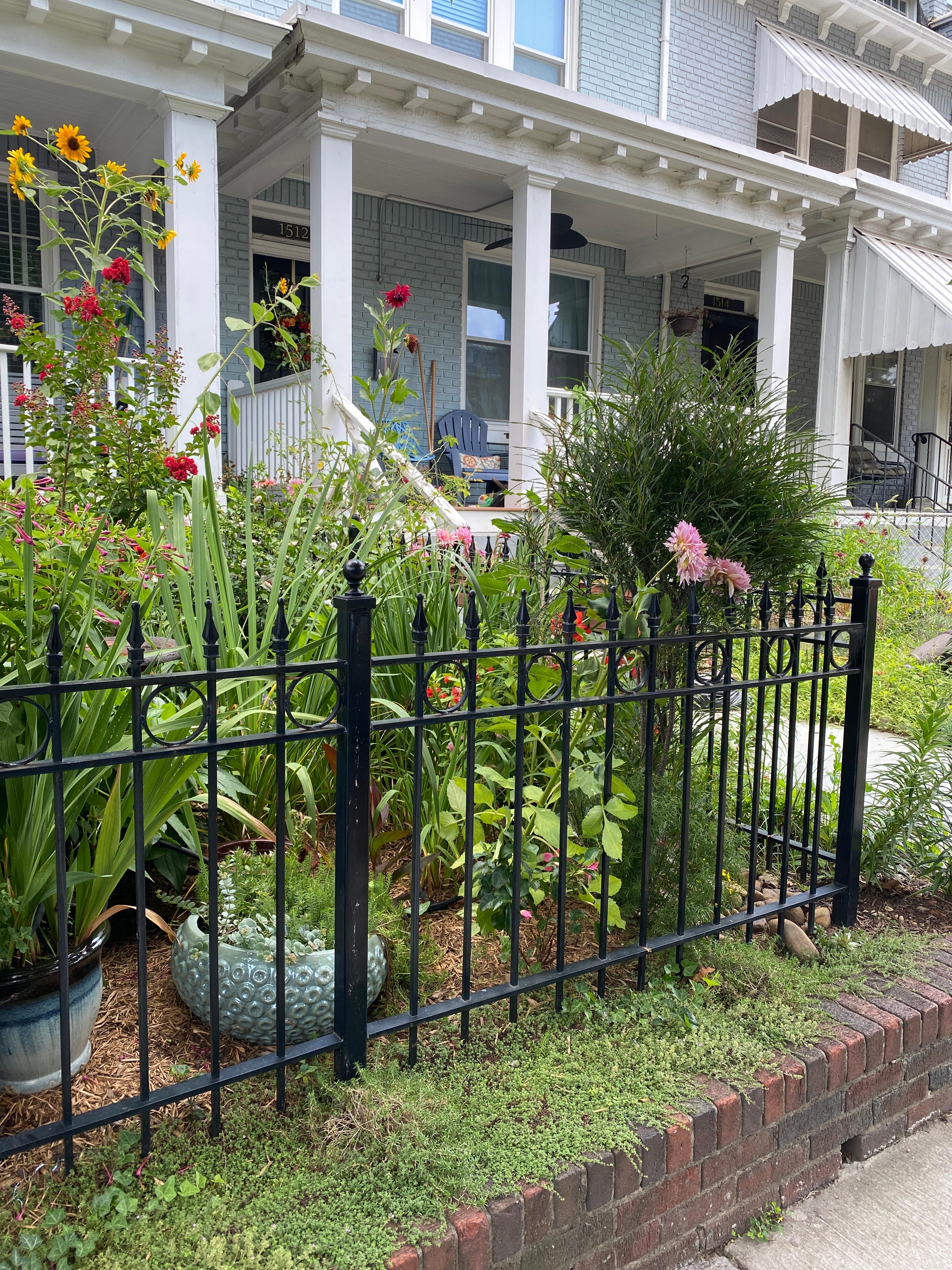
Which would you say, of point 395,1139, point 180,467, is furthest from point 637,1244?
point 180,467

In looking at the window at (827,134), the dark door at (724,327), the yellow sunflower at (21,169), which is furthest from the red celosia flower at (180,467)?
the window at (827,134)

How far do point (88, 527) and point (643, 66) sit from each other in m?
9.69

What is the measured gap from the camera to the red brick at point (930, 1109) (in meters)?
2.47

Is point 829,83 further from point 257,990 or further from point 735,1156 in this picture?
point 257,990

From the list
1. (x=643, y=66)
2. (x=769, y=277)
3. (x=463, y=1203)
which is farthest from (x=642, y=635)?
(x=643, y=66)

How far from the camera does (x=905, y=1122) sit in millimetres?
2457

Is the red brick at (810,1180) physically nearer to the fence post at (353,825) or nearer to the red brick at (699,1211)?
the red brick at (699,1211)

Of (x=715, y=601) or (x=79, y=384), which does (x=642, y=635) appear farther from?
(x=79, y=384)

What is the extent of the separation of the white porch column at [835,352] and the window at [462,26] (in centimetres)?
411

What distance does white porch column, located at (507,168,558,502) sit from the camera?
7359mm

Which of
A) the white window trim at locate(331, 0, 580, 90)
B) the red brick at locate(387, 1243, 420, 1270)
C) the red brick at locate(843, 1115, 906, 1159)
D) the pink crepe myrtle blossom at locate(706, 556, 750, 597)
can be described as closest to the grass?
the red brick at locate(387, 1243, 420, 1270)

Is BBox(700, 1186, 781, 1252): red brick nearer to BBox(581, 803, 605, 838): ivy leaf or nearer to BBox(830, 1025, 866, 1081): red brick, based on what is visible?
BBox(830, 1025, 866, 1081): red brick

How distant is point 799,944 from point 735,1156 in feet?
2.45

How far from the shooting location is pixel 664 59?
32.6 ft
